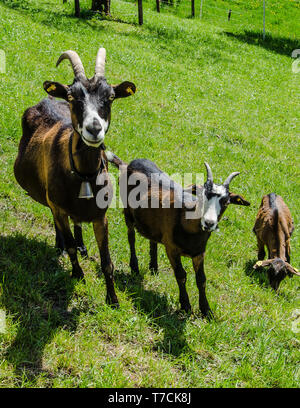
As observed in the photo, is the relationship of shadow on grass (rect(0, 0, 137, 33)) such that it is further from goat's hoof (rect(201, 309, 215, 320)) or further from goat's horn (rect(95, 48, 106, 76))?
goat's hoof (rect(201, 309, 215, 320))

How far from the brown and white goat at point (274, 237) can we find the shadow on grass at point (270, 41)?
66.0ft

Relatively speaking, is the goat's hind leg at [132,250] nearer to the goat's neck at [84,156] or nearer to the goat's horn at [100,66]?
the goat's neck at [84,156]

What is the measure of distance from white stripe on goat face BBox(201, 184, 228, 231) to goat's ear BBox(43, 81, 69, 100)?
1932 mm

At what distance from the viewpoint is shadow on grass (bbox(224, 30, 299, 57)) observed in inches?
1014

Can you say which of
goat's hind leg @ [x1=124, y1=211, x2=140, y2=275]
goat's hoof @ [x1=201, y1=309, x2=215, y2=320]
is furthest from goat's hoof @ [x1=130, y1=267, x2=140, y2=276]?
goat's hoof @ [x1=201, y1=309, x2=215, y2=320]

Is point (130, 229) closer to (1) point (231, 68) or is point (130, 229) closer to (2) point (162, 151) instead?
(2) point (162, 151)

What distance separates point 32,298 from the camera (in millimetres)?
4773

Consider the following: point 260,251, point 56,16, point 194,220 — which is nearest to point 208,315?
point 194,220

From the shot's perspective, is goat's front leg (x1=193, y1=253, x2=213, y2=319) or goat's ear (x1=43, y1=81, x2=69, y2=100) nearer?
goat's ear (x1=43, y1=81, x2=69, y2=100)

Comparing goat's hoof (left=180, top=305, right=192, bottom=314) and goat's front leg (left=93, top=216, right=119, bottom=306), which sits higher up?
goat's front leg (left=93, top=216, right=119, bottom=306)

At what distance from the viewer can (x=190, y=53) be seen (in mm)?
19734

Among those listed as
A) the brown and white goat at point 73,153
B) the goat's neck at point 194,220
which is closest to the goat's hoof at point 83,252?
the brown and white goat at point 73,153

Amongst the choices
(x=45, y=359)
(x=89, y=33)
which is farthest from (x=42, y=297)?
(x=89, y=33)
